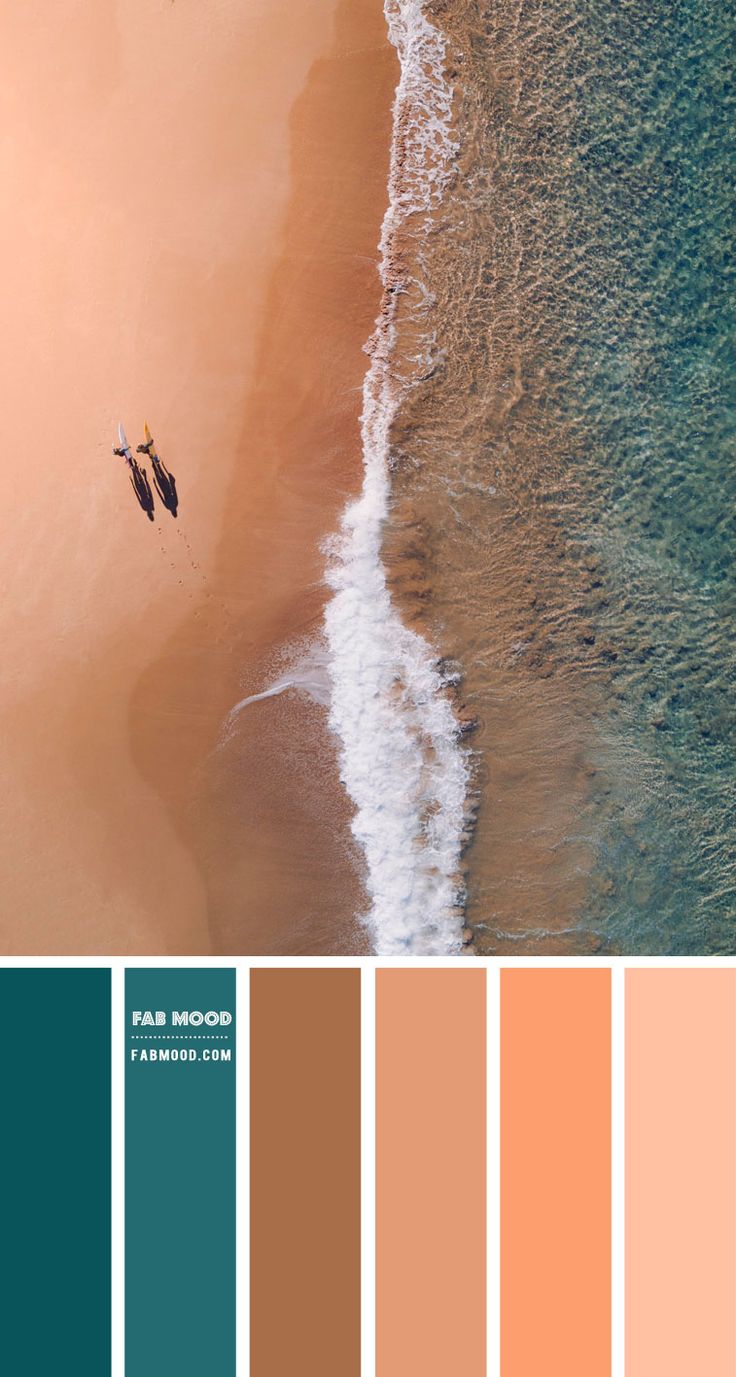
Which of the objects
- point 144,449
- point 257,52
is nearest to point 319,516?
Answer: point 144,449

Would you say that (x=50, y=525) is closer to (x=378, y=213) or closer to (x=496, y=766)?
(x=378, y=213)

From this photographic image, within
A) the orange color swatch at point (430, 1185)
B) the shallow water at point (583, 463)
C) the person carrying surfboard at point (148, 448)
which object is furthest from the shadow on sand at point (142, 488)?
the orange color swatch at point (430, 1185)

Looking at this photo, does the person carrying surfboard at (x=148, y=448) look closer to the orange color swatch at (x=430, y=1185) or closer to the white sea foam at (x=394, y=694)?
the white sea foam at (x=394, y=694)

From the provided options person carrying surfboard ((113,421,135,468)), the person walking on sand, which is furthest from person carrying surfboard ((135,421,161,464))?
person carrying surfboard ((113,421,135,468))

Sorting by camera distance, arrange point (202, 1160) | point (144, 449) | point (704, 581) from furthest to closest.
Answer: point (704, 581), point (144, 449), point (202, 1160)

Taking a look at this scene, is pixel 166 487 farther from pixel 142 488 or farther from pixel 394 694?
pixel 394 694

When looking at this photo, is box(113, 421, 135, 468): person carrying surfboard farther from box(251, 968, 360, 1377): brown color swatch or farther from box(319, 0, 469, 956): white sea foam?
box(251, 968, 360, 1377): brown color swatch
